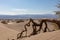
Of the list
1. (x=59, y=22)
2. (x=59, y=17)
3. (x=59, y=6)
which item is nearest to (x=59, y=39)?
(x=59, y=22)

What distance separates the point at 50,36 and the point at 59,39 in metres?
0.71

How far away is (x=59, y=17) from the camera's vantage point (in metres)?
16.9

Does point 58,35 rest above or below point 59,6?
below

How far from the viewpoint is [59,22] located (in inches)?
544

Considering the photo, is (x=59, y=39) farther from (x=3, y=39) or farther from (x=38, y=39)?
(x=3, y=39)

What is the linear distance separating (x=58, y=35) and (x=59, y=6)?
6.07m

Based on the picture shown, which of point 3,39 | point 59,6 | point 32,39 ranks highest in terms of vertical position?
point 59,6

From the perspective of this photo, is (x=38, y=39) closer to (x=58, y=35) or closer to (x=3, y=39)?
(x=58, y=35)

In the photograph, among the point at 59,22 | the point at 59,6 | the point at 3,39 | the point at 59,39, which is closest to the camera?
the point at 59,39

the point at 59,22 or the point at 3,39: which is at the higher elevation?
the point at 59,22

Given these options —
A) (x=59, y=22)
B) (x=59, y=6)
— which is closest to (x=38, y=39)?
(x=59, y=22)

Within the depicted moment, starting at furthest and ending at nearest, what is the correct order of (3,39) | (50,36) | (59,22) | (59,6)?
(3,39) < (59,6) < (59,22) < (50,36)

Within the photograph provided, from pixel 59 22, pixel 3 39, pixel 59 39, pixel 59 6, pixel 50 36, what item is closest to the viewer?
pixel 59 39

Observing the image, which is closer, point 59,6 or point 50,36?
point 50,36
